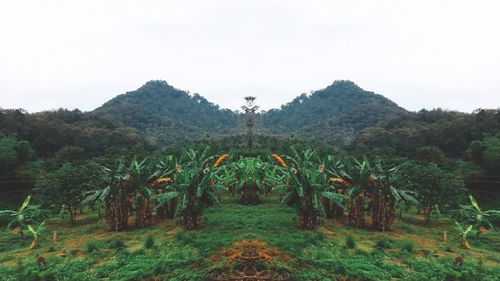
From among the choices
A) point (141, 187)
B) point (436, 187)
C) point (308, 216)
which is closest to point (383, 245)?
point (308, 216)

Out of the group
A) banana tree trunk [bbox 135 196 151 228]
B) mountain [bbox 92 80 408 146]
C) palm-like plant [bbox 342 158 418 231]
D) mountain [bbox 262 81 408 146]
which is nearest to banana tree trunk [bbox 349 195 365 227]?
palm-like plant [bbox 342 158 418 231]

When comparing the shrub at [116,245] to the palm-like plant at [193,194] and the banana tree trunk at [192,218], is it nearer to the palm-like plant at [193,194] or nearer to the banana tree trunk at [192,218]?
the palm-like plant at [193,194]

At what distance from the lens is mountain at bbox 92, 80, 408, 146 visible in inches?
3489

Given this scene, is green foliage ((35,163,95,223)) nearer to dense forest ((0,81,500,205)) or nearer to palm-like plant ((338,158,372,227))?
dense forest ((0,81,500,205))

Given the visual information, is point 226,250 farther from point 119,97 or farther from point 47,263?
point 119,97

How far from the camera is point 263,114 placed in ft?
291

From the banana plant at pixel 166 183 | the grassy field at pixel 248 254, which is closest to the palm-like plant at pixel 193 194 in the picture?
the grassy field at pixel 248 254

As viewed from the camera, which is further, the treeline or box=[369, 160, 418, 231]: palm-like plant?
the treeline

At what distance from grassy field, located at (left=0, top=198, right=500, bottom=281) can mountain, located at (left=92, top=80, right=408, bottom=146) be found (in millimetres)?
58542

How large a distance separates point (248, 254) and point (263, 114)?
3153 inches

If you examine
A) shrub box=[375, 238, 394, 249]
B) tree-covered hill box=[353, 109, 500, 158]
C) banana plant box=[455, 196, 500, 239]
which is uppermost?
tree-covered hill box=[353, 109, 500, 158]

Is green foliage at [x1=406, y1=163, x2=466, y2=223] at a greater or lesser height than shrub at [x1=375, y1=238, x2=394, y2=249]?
greater

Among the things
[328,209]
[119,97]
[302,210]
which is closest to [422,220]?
[328,209]

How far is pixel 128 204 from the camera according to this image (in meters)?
16.4
